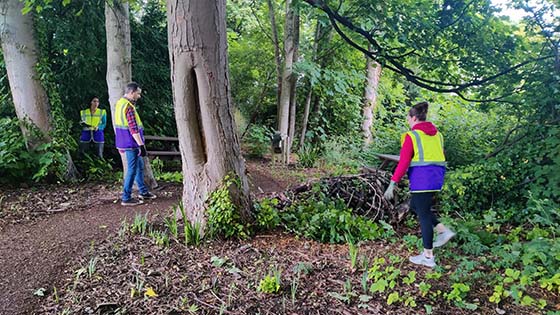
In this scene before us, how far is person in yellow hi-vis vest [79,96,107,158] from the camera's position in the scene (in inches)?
330

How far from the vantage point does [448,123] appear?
32.3 feet

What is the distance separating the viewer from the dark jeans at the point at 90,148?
27.0 ft

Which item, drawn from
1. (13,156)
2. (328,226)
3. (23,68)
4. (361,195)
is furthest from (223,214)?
(23,68)

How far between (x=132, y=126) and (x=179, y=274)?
3.00m

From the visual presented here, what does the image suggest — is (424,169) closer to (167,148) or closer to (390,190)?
(390,190)

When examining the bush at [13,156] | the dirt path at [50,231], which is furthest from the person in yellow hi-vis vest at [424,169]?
the bush at [13,156]

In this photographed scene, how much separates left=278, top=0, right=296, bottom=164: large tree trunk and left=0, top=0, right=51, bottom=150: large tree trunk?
6058mm

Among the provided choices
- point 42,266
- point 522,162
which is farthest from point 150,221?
point 522,162

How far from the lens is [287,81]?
10883 mm

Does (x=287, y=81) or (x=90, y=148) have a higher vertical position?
(x=287, y=81)

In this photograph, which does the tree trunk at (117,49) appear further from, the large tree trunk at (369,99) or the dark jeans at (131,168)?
the large tree trunk at (369,99)

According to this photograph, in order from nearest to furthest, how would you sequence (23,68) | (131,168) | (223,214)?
(223,214), (131,168), (23,68)

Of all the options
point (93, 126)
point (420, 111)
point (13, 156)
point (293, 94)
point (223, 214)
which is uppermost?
point (293, 94)

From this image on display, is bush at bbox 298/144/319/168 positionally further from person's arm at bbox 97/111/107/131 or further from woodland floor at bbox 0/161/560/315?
woodland floor at bbox 0/161/560/315
